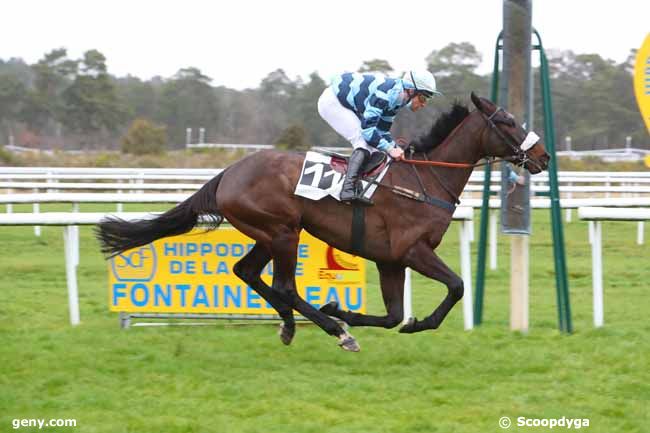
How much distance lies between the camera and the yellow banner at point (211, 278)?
6.41 meters

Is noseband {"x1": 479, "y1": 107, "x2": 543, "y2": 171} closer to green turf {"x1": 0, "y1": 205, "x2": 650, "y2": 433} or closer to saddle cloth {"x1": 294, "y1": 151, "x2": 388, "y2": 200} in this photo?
saddle cloth {"x1": 294, "y1": 151, "x2": 388, "y2": 200}

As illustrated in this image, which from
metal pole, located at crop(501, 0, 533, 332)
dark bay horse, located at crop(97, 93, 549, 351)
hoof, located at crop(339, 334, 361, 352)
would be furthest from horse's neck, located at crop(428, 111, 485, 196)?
hoof, located at crop(339, 334, 361, 352)

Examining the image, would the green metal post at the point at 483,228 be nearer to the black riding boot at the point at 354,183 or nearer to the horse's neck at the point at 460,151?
the horse's neck at the point at 460,151

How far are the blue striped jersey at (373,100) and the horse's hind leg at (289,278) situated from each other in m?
0.79

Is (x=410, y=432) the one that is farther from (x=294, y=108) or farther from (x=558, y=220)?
(x=294, y=108)

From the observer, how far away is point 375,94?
5617 mm

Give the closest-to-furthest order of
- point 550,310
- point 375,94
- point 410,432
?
point 410,432
point 375,94
point 550,310

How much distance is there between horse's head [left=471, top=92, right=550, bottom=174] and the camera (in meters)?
5.78

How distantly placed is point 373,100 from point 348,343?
1.48m

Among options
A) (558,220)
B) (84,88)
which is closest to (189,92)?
(84,88)

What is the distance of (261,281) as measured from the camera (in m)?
6.02

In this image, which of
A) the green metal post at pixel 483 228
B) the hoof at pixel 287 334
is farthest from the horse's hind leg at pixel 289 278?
the green metal post at pixel 483 228

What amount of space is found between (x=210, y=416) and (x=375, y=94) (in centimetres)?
225

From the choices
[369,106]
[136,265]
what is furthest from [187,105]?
[369,106]
